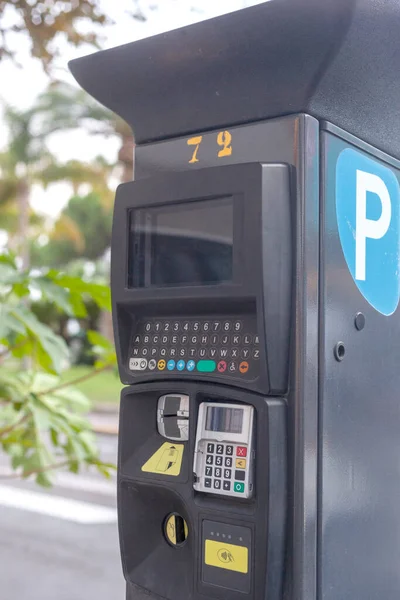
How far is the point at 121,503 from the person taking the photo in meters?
1.78

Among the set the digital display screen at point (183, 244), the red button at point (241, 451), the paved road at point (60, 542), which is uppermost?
the digital display screen at point (183, 244)

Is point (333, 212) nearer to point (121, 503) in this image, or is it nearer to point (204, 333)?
point (204, 333)

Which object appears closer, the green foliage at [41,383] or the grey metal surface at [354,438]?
the grey metal surface at [354,438]

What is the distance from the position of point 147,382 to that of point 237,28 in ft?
2.56

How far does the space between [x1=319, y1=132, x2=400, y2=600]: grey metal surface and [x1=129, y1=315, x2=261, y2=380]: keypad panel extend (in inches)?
6.1

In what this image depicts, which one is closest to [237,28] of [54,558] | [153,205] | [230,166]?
[230,166]

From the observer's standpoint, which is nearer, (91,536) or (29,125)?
(91,536)

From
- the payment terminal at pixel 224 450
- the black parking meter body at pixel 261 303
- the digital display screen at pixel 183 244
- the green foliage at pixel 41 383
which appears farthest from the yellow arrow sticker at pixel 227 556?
the green foliage at pixel 41 383

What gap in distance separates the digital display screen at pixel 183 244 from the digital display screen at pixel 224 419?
0.89ft

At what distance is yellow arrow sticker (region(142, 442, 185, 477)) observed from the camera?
1.68 m

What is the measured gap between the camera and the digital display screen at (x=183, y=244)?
162cm

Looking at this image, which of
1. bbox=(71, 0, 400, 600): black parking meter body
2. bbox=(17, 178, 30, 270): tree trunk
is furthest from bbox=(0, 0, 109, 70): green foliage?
bbox=(17, 178, 30, 270): tree trunk

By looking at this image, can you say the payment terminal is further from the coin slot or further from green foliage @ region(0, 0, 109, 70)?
green foliage @ region(0, 0, 109, 70)

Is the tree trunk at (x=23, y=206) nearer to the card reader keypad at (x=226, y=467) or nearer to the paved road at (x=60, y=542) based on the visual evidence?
the paved road at (x=60, y=542)
